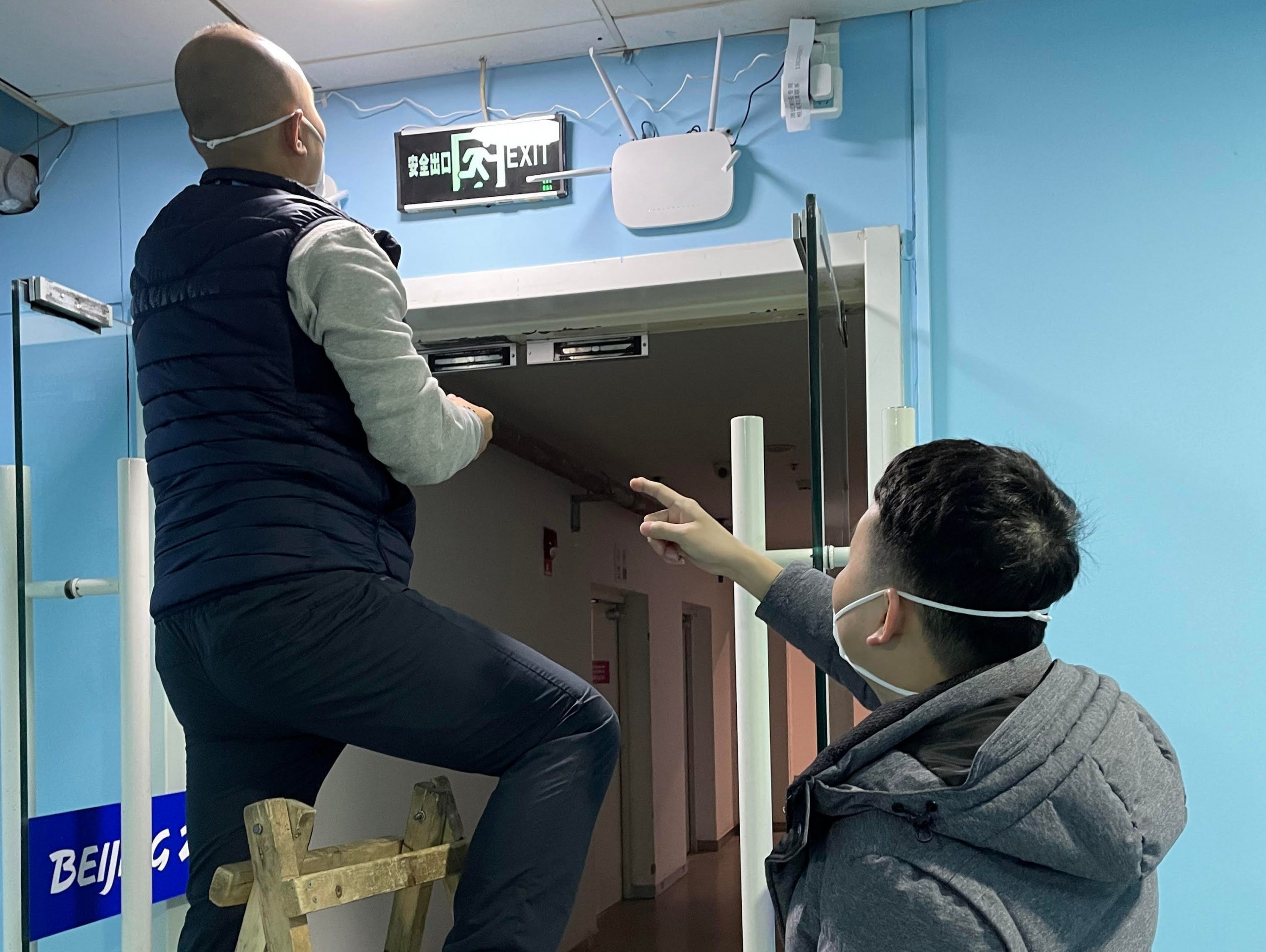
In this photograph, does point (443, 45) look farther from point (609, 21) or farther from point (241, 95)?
point (241, 95)

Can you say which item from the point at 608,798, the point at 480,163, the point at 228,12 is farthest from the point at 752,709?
the point at 608,798

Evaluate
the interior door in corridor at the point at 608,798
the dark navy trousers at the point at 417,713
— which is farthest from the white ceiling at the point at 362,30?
the interior door in corridor at the point at 608,798

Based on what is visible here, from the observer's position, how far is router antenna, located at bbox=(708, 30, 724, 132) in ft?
6.78

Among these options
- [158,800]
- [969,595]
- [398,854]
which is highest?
[969,595]

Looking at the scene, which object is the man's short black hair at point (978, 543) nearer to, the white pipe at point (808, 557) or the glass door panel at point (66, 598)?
the white pipe at point (808, 557)

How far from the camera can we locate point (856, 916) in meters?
0.85

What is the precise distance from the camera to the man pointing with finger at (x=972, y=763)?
82cm

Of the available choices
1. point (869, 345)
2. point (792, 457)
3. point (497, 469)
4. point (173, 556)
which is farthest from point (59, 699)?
point (792, 457)

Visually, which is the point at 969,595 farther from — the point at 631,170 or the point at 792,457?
the point at 792,457

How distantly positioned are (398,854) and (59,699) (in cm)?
74

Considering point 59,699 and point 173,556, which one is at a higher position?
point 173,556

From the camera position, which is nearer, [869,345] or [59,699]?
[59,699]

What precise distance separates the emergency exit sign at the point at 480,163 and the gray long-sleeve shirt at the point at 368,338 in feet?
3.43

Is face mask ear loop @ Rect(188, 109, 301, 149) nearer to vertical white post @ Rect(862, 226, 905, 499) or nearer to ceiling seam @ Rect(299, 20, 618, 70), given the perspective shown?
ceiling seam @ Rect(299, 20, 618, 70)
